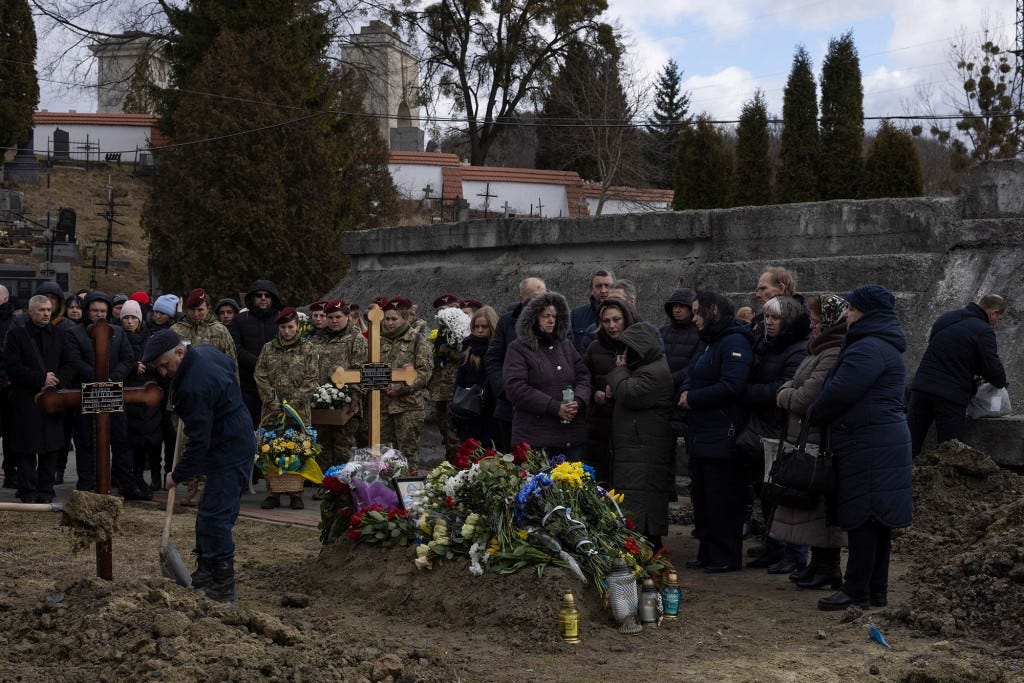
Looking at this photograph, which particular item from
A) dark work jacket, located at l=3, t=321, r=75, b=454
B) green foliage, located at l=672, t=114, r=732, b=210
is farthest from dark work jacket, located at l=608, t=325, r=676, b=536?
green foliage, located at l=672, t=114, r=732, b=210

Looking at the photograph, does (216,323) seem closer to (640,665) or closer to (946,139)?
(640,665)

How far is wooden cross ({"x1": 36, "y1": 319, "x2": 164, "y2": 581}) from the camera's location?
6.45 m

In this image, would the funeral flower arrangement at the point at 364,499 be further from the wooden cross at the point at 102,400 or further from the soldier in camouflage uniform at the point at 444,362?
the soldier in camouflage uniform at the point at 444,362

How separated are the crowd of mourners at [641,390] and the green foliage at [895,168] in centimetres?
1191

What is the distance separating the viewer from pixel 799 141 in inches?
984

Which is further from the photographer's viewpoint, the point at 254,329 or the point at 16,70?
the point at 16,70

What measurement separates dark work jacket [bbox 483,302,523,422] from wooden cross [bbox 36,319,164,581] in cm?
259

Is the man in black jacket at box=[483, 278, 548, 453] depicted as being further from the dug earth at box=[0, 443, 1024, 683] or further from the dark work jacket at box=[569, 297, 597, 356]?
the dug earth at box=[0, 443, 1024, 683]

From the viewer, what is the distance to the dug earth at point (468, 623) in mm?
5023

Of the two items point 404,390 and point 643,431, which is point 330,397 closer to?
point 404,390

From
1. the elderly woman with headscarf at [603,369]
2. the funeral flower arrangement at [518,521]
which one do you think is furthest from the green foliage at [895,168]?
the funeral flower arrangement at [518,521]

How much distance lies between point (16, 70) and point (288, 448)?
30852mm

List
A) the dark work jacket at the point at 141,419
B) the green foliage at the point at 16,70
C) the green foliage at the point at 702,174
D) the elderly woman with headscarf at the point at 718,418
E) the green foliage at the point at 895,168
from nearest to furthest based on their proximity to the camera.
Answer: the elderly woman with headscarf at the point at 718,418
the dark work jacket at the point at 141,419
the green foliage at the point at 895,168
the green foliage at the point at 702,174
the green foliage at the point at 16,70

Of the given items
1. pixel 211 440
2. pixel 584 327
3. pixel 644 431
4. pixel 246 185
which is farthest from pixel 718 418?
pixel 246 185
